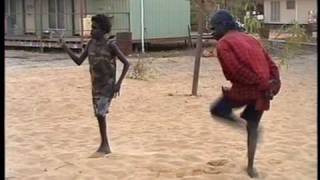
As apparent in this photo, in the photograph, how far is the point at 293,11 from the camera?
3888cm

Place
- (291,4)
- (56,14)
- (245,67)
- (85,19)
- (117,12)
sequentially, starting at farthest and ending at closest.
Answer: (291,4) < (56,14) < (117,12) < (85,19) < (245,67)

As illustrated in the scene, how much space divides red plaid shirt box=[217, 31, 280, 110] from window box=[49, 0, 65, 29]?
75.8ft

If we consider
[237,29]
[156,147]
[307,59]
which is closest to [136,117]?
[156,147]

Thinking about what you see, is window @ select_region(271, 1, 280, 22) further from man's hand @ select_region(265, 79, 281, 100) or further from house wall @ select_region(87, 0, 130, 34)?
man's hand @ select_region(265, 79, 281, 100)

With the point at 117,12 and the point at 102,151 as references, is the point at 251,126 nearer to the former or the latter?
the point at 102,151

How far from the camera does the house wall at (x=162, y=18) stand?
2598 cm

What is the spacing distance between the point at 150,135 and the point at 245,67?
2.72 m

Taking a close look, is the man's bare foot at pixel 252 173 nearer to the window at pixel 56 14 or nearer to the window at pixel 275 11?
the window at pixel 56 14

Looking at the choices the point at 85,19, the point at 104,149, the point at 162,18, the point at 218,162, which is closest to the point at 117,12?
the point at 85,19

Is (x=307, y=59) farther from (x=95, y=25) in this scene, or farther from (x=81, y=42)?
(x=95, y=25)

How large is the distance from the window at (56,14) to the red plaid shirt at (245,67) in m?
23.1

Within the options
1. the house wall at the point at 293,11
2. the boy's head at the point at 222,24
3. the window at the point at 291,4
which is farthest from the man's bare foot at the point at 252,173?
the window at the point at 291,4

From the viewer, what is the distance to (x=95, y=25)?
6.04 meters

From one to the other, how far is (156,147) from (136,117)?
7.88 feet
